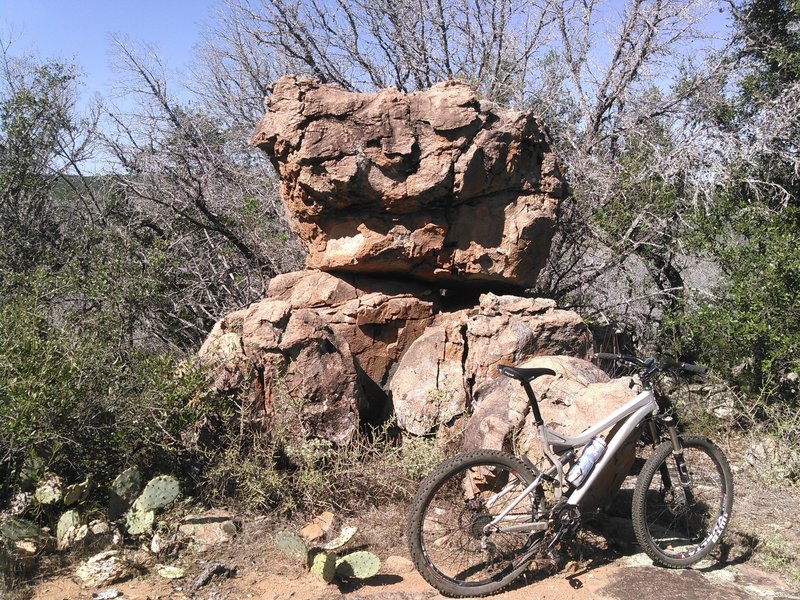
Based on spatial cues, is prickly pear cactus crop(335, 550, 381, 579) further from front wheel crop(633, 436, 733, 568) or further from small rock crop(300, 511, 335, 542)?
front wheel crop(633, 436, 733, 568)

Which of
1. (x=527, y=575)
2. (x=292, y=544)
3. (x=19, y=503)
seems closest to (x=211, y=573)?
(x=292, y=544)

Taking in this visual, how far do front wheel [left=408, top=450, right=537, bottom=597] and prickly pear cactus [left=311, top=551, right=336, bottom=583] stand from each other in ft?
1.80

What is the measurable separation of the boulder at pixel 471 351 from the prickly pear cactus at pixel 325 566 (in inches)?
70.3

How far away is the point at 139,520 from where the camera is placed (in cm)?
482

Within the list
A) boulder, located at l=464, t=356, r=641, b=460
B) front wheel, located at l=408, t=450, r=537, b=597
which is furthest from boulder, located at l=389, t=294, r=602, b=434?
front wheel, located at l=408, t=450, r=537, b=597

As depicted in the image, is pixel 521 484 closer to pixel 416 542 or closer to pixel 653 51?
pixel 416 542

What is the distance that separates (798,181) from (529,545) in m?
6.48

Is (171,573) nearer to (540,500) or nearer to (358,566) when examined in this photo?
(358,566)

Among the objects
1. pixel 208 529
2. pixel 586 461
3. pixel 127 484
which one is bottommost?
pixel 208 529

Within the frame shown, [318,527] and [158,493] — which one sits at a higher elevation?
[158,493]

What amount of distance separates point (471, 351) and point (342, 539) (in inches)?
83.7

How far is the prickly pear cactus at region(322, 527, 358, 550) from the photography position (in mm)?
4453

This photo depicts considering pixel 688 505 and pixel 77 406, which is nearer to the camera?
pixel 688 505

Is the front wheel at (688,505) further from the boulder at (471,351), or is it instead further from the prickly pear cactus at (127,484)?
the prickly pear cactus at (127,484)
